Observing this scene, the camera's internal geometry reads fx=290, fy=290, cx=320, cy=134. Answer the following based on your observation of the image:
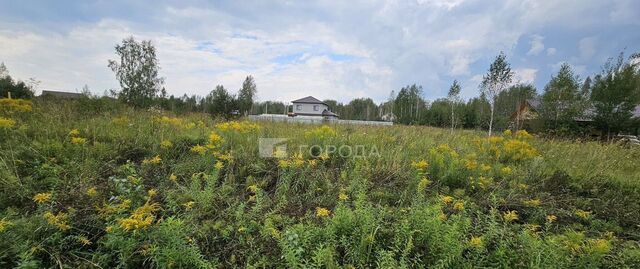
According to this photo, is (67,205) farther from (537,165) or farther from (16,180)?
(537,165)

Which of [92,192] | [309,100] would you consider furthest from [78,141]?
[309,100]

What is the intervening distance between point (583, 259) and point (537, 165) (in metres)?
2.55

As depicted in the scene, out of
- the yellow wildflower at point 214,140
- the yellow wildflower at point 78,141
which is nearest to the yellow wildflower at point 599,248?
the yellow wildflower at point 214,140

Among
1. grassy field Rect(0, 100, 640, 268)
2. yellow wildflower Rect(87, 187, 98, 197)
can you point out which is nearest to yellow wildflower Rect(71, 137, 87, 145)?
grassy field Rect(0, 100, 640, 268)

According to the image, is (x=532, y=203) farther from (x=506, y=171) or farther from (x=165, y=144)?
(x=165, y=144)

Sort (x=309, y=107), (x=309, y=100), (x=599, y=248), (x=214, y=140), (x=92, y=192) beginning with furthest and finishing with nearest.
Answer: (x=309, y=100)
(x=309, y=107)
(x=214, y=140)
(x=92, y=192)
(x=599, y=248)

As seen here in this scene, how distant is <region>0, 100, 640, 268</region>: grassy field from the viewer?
2.06m

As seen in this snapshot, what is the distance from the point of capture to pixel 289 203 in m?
2.93

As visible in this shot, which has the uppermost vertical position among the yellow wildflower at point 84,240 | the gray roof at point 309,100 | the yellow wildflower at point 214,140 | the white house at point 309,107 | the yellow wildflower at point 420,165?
the gray roof at point 309,100

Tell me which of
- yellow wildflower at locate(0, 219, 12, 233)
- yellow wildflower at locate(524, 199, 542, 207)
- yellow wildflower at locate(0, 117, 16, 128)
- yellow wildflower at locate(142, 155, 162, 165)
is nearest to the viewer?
yellow wildflower at locate(0, 219, 12, 233)

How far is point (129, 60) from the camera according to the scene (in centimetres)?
2548

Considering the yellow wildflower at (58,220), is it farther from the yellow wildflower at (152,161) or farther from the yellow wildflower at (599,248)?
the yellow wildflower at (599,248)

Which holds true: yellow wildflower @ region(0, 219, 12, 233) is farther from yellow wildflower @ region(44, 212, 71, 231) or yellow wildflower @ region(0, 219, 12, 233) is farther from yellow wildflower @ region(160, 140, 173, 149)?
yellow wildflower @ region(160, 140, 173, 149)

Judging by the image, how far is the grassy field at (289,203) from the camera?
6.76 ft
